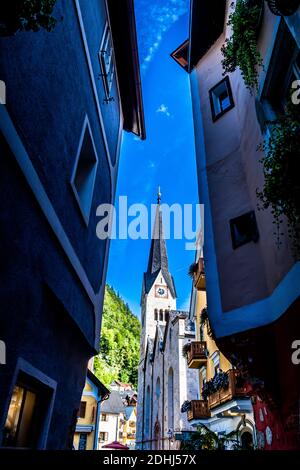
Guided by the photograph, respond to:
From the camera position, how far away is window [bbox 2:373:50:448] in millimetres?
3738

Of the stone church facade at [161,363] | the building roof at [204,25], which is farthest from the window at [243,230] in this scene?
the stone church facade at [161,363]

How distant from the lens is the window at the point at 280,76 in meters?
4.98

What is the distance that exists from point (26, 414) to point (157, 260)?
58775mm

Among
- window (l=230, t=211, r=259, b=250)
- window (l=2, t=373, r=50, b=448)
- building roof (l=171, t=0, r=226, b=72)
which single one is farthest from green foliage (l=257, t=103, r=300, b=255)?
building roof (l=171, t=0, r=226, b=72)

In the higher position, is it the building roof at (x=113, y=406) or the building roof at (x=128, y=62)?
the building roof at (x=128, y=62)

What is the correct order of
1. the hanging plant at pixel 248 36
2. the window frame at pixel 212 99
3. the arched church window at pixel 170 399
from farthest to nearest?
the arched church window at pixel 170 399
the window frame at pixel 212 99
the hanging plant at pixel 248 36

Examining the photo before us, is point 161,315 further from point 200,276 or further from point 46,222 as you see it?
point 46,222

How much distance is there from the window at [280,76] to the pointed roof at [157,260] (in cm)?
5216

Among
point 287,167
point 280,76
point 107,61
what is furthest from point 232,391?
point 107,61

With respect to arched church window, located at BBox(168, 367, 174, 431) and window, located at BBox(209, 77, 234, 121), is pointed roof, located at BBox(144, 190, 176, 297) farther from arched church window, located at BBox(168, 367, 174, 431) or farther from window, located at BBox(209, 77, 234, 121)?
window, located at BBox(209, 77, 234, 121)

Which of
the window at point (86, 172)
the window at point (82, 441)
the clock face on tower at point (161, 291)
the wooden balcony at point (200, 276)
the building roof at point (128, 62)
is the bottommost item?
the window at point (82, 441)

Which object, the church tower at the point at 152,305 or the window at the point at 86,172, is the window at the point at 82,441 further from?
the church tower at the point at 152,305
